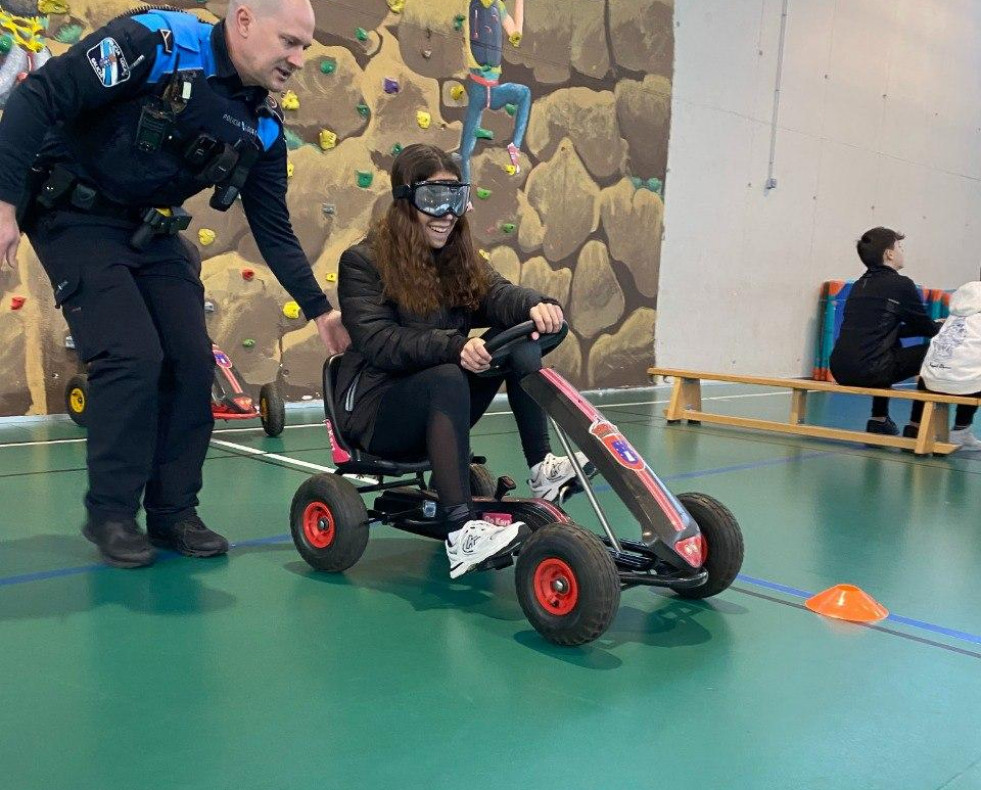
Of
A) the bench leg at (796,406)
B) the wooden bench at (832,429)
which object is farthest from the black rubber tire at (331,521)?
the bench leg at (796,406)

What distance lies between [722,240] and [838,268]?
2.04 metres

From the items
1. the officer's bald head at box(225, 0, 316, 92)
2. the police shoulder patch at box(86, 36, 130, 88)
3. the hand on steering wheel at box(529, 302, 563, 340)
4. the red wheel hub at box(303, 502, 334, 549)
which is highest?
the officer's bald head at box(225, 0, 316, 92)

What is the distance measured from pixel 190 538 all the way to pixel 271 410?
196cm

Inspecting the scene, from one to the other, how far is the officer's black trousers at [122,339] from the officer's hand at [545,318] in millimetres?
910

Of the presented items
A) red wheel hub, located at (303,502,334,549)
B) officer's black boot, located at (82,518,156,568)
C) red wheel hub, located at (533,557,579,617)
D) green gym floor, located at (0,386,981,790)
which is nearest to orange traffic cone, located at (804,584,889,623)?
green gym floor, located at (0,386,981,790)

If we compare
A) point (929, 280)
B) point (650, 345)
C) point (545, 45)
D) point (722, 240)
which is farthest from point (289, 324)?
point (929, 280)

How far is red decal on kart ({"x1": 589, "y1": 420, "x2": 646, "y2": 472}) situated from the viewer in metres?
2.14

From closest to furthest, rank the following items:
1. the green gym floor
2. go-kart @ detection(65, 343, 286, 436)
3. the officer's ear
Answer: the green gym floor → the officer's ear → go-kart @ detection(65, 343, 286, 436)

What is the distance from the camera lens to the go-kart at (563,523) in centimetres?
193

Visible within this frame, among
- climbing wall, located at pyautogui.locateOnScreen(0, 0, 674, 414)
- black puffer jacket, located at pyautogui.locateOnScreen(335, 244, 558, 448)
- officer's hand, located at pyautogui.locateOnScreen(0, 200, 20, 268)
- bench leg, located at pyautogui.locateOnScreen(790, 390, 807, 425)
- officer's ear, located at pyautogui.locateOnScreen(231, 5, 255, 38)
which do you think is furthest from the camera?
bench leg, located at pyautogui.locateOnScreen(790, 390, 807, 425)

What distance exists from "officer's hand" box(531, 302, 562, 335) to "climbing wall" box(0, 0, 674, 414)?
133 inches

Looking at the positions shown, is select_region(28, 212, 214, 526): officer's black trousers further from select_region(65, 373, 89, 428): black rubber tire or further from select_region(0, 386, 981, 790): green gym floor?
select_region(65, 373, 89, 428): black rubber tire

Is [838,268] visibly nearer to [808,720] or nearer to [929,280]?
[929,280]

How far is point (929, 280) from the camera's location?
36.7 ft
